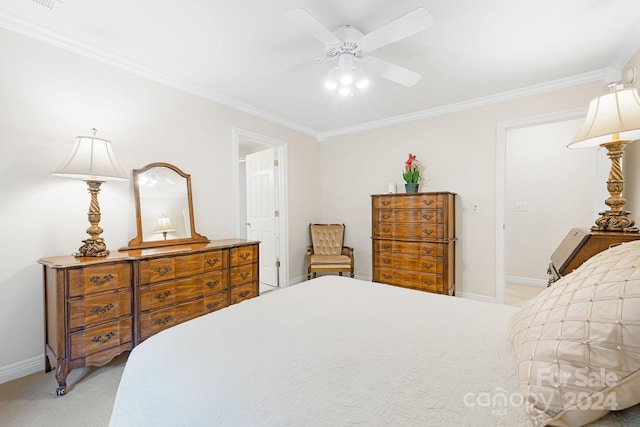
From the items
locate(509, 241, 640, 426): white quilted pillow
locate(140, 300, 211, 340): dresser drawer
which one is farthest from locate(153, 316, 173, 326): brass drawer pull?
locate(509, 241, 640, 426): white quilted pillow

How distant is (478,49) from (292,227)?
3.06 metres

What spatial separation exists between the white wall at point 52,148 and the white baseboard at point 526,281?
487 cm

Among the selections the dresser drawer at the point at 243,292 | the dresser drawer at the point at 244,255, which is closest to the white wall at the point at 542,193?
the dresser drawer at the point at 244,255

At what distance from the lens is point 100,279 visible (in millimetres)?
1907

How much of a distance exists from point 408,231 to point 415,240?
0.46 feet

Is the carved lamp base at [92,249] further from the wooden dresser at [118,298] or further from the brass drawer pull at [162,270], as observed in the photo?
the brass drawer pull at [162,270]

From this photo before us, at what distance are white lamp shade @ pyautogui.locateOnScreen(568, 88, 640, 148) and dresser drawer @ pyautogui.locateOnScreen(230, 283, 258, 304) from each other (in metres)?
2.84

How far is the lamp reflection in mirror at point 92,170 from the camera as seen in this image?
76.6 inches

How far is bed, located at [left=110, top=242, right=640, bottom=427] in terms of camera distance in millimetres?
641

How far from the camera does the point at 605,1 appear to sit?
176 cm

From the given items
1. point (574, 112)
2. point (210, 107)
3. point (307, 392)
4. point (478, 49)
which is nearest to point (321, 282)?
point (307, 392)

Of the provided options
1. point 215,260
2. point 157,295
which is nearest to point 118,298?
point 157,295

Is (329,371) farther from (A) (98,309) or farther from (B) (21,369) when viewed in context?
(B) (21,369)

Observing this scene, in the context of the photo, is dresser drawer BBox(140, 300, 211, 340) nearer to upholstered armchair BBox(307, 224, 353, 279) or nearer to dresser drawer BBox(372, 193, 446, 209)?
upholstered armchair BBox(307, 224, 353, 279)
